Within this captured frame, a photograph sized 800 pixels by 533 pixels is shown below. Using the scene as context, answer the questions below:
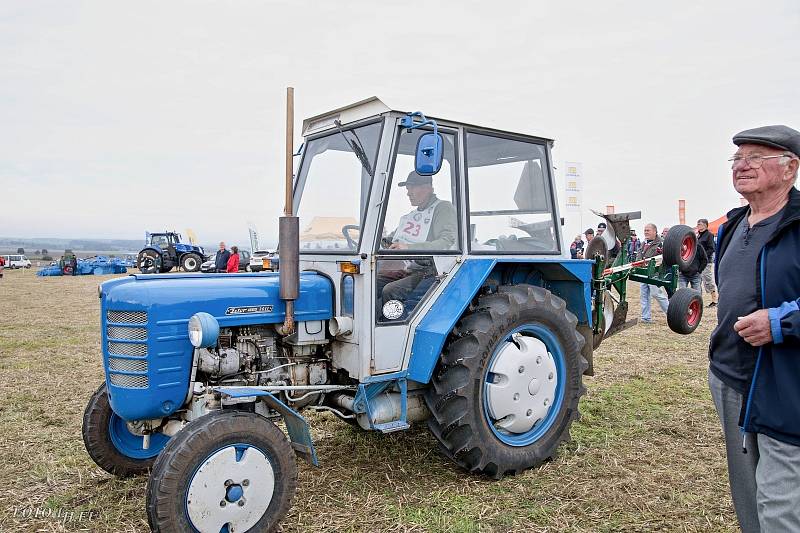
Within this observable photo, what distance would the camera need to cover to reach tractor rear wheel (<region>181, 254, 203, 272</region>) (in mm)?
27188

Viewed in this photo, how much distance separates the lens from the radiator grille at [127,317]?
315 centimetres

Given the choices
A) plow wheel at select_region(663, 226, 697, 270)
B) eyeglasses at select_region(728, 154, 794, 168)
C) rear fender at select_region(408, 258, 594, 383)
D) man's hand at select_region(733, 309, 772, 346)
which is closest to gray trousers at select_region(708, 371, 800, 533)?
man's hand at select_region(733, 309, 772, 346)

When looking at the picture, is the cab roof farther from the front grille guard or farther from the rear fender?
the front grille guard

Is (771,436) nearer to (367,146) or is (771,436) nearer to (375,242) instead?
(375,242)

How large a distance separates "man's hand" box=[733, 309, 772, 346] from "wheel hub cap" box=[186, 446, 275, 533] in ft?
7.18

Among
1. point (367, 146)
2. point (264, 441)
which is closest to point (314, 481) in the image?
point (264, 441)

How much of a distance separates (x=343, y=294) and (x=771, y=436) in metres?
2.32

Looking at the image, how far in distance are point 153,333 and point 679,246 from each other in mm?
4153

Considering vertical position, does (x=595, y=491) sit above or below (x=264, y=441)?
below

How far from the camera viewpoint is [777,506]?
2.09 metres

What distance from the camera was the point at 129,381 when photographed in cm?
320

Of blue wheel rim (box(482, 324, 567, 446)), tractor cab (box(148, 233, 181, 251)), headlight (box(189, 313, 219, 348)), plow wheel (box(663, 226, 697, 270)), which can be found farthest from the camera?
tractor cab (box(148, 233, 181, 251))

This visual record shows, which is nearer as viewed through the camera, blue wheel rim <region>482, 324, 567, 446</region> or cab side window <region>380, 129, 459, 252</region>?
cab side window <region>380, 129, 459, 252</region>

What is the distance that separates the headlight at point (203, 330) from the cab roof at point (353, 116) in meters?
1.53
